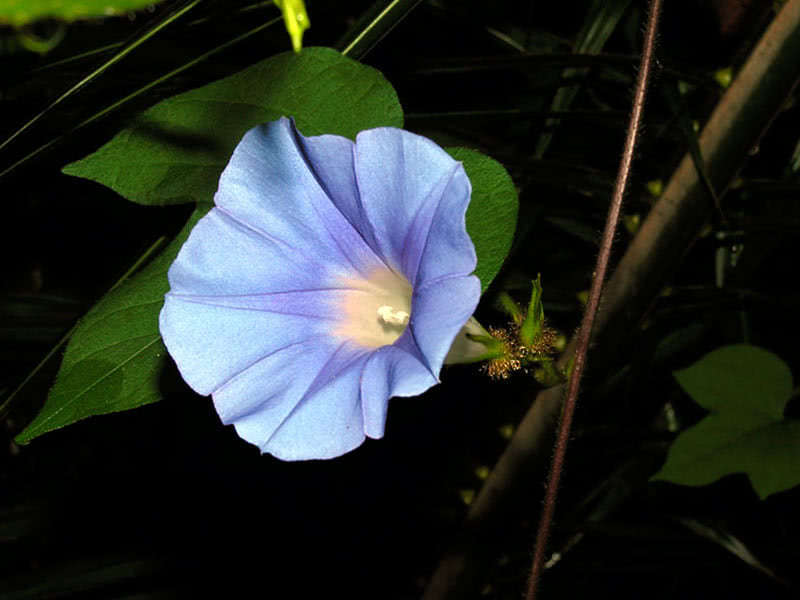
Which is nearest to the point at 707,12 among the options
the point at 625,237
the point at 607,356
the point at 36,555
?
the point at 625,237

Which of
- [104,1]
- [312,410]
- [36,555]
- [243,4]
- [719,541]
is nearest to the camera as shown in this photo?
[104,1]

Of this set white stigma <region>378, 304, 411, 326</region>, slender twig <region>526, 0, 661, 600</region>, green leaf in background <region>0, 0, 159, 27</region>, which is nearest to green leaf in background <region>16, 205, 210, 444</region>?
white stigma <region>378, 304, 411, 326</region>

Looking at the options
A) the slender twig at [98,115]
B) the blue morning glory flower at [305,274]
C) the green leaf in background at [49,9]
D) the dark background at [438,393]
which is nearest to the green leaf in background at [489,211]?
the blue morning glory flower at [305,274]

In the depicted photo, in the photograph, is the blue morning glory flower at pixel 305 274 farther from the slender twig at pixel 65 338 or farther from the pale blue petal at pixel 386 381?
the slender twig at pixel 65 338

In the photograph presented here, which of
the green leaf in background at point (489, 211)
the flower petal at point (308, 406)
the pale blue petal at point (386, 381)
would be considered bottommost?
the flower petal at point (308, 406)

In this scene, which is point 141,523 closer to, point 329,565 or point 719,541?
point 329,565

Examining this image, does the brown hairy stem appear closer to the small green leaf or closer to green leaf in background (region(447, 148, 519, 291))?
green leaf in background (region(447, 148, 519, 291))
